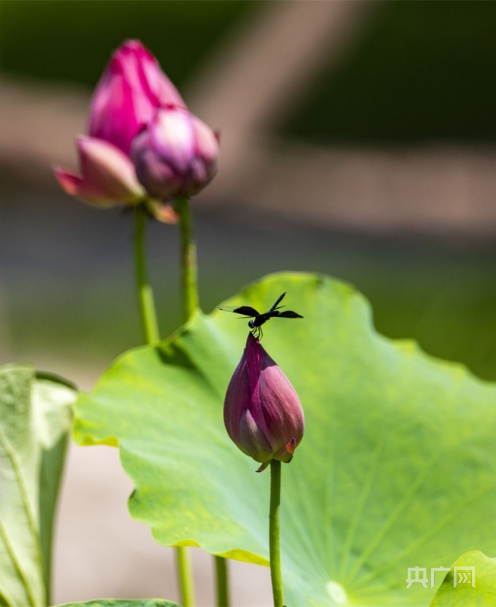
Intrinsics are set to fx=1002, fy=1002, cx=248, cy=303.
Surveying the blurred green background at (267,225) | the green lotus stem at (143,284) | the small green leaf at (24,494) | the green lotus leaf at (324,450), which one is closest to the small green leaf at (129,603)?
the green lotus leaf at (324,450)

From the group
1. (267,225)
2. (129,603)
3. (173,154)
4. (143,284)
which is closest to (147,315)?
(143,284)

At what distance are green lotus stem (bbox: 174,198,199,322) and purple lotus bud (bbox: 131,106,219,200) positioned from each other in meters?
0.01

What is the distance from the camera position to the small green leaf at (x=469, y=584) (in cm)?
49

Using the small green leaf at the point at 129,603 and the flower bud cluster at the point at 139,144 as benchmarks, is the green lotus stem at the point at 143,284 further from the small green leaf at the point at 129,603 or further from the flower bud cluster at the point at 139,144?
the small green leaf at the point at 129,603

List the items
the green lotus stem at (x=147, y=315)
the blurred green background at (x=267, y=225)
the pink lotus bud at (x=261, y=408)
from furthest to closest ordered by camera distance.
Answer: the blurred green background at (x=267, y=225)
the green lotus stem at (x=147, y=315)
the pink lotus bud at (x=261, y=408)

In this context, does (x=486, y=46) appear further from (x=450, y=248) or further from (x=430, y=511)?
(x=430, y=511)

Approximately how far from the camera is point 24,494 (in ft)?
2.12

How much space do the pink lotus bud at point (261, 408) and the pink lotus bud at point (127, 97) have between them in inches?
12.6

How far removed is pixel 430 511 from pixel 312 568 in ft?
0.31

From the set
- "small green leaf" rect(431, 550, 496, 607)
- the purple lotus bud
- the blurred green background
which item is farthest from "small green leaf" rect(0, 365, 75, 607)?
the blurred green background

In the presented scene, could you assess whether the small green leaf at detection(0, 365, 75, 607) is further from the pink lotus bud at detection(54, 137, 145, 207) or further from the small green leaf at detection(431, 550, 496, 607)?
the small green leaf at detection(431, 550, 496, 607)

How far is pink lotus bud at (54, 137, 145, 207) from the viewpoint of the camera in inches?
28.4

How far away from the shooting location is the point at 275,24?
5.84 meters

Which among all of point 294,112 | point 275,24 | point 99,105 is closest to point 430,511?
point 99,105
